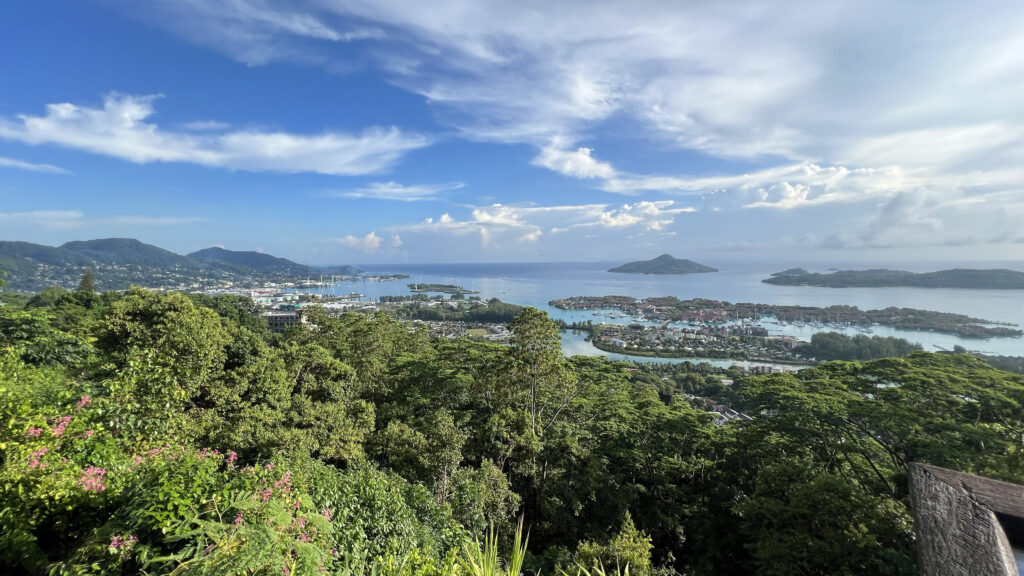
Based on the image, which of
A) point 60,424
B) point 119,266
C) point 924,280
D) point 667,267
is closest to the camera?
point 60,424

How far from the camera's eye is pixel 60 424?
302 centimetres

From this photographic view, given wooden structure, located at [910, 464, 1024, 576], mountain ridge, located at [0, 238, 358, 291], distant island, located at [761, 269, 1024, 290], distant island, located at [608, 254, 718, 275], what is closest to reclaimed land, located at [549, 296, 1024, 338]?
distant island, located at [761, 269, 1024, 290]

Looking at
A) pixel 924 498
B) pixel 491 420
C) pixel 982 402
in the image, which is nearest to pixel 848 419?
pixel 982 402

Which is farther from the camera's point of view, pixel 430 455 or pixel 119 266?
pixel 119 266

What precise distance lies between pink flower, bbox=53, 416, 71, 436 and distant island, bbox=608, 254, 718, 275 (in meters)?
→ 120

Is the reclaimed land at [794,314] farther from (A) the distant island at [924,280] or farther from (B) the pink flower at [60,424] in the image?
(B) the pink flower at [60,424]

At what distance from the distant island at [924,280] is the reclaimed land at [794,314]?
45.1 feet

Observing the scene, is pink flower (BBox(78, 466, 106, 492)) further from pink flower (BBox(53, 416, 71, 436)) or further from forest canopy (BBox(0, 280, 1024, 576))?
pink flower (BBox(53, 416, 71, 436))

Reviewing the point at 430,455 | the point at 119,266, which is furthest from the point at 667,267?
the point at 119,266

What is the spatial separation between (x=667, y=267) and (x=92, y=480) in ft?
406

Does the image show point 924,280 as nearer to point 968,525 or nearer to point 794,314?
point 794,314

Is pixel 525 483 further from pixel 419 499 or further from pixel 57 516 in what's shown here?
pixel 57 516

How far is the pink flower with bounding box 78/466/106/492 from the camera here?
2.52 meters

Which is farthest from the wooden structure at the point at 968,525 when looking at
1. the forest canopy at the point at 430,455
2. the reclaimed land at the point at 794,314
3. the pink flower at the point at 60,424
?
the reclaimed land at the point at 794,314
